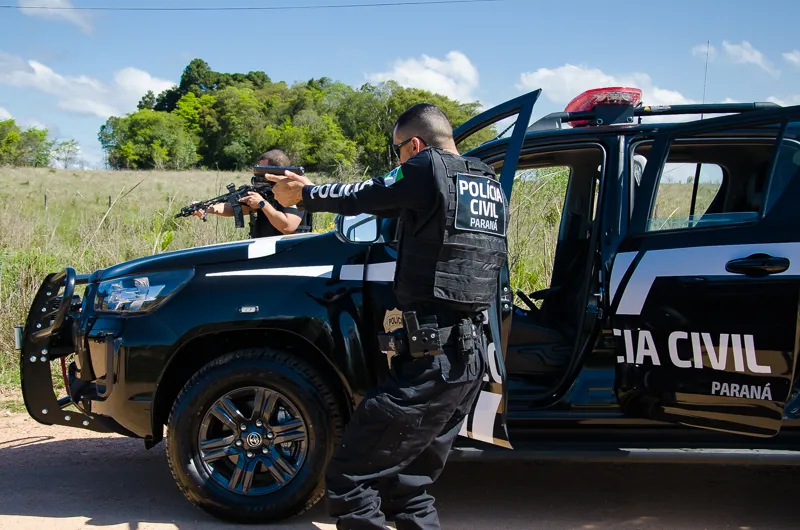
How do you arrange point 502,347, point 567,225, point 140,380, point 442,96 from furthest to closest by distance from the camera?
point 442,96, point 567,225, point 140,380, point 502,347

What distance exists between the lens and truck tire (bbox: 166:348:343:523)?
3373mm

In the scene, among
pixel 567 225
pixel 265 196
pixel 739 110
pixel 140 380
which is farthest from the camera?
pixel 265 196

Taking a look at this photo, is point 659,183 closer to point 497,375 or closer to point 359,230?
point 497,375

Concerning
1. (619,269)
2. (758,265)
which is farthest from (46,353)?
(758,265)

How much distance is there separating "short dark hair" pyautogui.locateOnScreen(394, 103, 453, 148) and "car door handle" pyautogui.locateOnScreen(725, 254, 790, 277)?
135cm

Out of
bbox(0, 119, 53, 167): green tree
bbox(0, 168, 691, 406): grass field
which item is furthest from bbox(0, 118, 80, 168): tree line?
bbox(0, 168, 691, 406): grass field

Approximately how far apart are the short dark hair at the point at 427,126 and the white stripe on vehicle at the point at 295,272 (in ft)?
2.91

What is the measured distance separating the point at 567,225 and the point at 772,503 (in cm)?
186

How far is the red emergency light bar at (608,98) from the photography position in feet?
12.2

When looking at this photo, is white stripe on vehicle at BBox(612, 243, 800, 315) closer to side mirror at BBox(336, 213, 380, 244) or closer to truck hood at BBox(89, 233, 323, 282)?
side mirror at BBox(336, 213, 380, 244)

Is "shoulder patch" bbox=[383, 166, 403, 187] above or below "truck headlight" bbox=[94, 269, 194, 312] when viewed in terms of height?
above

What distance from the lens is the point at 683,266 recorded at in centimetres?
320

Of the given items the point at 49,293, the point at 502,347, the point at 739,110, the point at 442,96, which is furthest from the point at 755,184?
the point at 442,96

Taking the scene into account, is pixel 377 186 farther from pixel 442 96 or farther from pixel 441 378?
pixel 442 96
